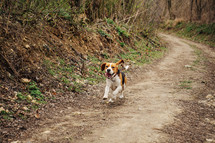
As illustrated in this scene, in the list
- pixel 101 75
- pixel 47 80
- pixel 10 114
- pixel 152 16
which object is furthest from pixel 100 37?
pixel 152 16

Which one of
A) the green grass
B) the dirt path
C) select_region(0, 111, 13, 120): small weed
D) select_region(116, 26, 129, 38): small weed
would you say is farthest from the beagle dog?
the green grass

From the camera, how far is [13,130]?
3318mm

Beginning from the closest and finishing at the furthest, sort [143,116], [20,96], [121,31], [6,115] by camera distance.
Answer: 1. [6,115]
2. [143,116]
3. [20,96]
4. [121,31]

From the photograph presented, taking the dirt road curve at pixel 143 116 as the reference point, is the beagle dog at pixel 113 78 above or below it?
above

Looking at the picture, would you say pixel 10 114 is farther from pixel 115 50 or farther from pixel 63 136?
pixel 115 50

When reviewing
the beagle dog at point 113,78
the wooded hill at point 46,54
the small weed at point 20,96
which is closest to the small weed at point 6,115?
the wooded hill at point 46,54

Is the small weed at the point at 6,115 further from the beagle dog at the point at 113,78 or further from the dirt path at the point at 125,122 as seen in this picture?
the beagle dog at the point at 113,78

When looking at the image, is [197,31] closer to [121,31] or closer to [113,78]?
[121,31]

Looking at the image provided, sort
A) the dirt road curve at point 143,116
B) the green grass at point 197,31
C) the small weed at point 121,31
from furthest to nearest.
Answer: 1. the green grass at point 197,31
2. the small weed at point 121,31
3. the dirt road curve at point 143,116

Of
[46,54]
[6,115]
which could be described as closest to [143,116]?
[6,115]

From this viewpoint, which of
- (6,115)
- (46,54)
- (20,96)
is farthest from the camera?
(46,54)

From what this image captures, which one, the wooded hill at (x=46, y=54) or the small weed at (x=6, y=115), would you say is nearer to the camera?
the small weed at (x=6, y=115)

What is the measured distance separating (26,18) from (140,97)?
4610mm

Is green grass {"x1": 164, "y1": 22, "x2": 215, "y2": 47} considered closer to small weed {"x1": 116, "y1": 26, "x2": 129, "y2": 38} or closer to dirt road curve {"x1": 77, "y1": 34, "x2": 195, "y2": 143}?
small weed {"x1": 116, "y1": 26, "x2": 129, "y2": 38}
